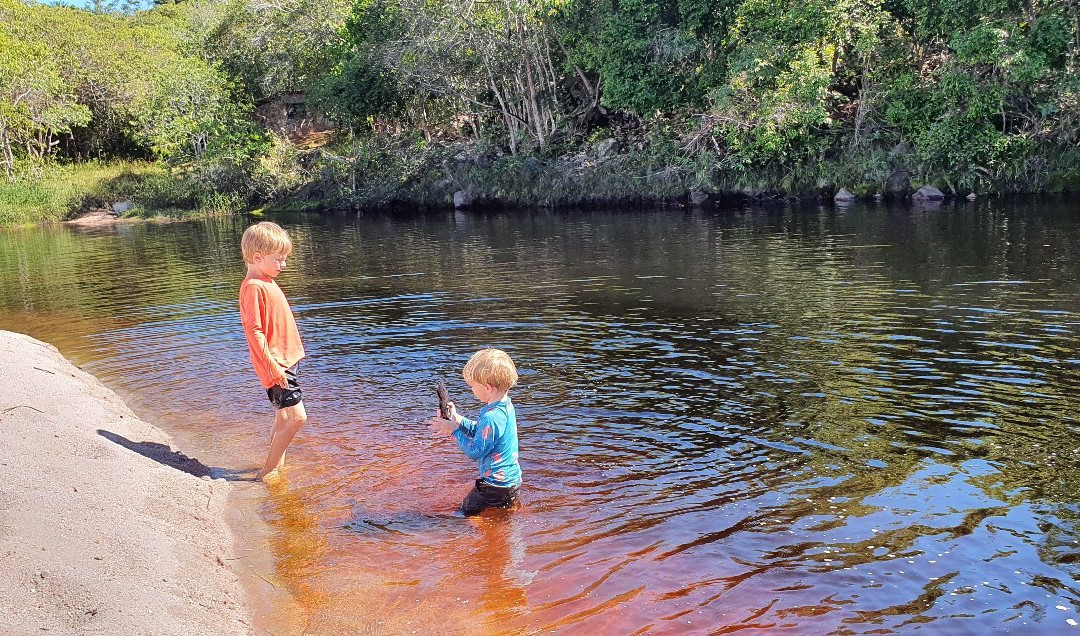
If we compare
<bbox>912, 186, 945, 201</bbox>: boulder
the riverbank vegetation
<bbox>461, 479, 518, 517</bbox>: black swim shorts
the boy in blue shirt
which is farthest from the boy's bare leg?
<bbox>912, 186, 945, 201</bbox>: boulder

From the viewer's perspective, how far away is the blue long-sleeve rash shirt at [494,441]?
585 centimetres

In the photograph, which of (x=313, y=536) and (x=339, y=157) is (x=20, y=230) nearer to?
(x=339, y=157)

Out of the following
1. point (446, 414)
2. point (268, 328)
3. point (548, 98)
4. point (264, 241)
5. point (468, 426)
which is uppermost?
point (548, 98)

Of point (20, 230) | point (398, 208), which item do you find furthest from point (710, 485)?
point (20, 230)

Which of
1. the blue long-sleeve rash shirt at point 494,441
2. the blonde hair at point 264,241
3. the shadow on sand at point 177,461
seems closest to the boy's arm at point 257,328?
the blonde hair at point 264,241

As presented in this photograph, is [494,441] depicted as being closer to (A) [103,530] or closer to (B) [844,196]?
(A) [103,530]

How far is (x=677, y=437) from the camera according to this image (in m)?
7.57

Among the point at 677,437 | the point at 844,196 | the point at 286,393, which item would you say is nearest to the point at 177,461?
the point at 286,393

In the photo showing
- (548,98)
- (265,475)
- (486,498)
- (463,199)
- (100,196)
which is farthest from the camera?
(100,196)

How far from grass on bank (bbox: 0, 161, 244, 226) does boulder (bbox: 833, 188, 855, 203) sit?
30.4m

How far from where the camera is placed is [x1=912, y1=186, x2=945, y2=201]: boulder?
3017 centimetres

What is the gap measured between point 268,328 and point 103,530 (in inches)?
77.1

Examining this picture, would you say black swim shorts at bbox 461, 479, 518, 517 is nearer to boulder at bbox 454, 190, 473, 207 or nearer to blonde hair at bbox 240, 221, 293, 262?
blonde hair at bbox 240, 221, 293, 262

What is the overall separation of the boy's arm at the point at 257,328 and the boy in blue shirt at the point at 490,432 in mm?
1416
